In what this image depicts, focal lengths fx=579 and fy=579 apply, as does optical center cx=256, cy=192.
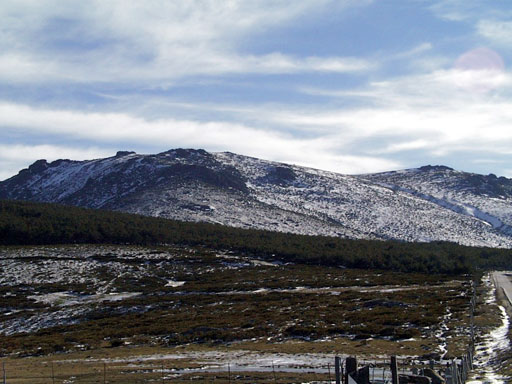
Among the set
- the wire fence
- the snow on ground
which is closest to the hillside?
the snow on ground

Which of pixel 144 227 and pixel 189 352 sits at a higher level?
pixel 144 227

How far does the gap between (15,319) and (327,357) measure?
1749 inches

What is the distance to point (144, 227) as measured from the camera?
136500 millimetres

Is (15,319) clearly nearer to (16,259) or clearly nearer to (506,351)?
(16,259)

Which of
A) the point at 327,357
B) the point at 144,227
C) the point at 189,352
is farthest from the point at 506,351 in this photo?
the point at 144,227

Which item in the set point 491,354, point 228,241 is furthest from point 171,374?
point 228,241

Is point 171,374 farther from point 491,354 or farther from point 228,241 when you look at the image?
point 228,241

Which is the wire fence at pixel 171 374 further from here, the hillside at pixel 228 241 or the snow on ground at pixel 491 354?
the hillside at pixel 228 241

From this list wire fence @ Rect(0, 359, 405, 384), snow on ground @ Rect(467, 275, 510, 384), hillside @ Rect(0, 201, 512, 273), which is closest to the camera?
snow on ground @ Rect(467, 275, 510, 384)

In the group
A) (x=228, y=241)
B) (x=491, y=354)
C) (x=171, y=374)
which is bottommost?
(x=171, y=374)

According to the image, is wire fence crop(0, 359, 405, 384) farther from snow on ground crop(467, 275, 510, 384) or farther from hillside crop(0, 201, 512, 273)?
hillside crop(0, 201, 512, 273)

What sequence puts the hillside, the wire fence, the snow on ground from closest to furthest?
the snow on ground, the wire fence, the hillside

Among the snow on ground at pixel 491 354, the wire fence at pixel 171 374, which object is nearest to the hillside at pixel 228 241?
the snow on ground at pixel 491 354

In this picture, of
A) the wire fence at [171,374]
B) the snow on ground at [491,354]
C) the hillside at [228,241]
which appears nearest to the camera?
the snow on ground at [491,354]
